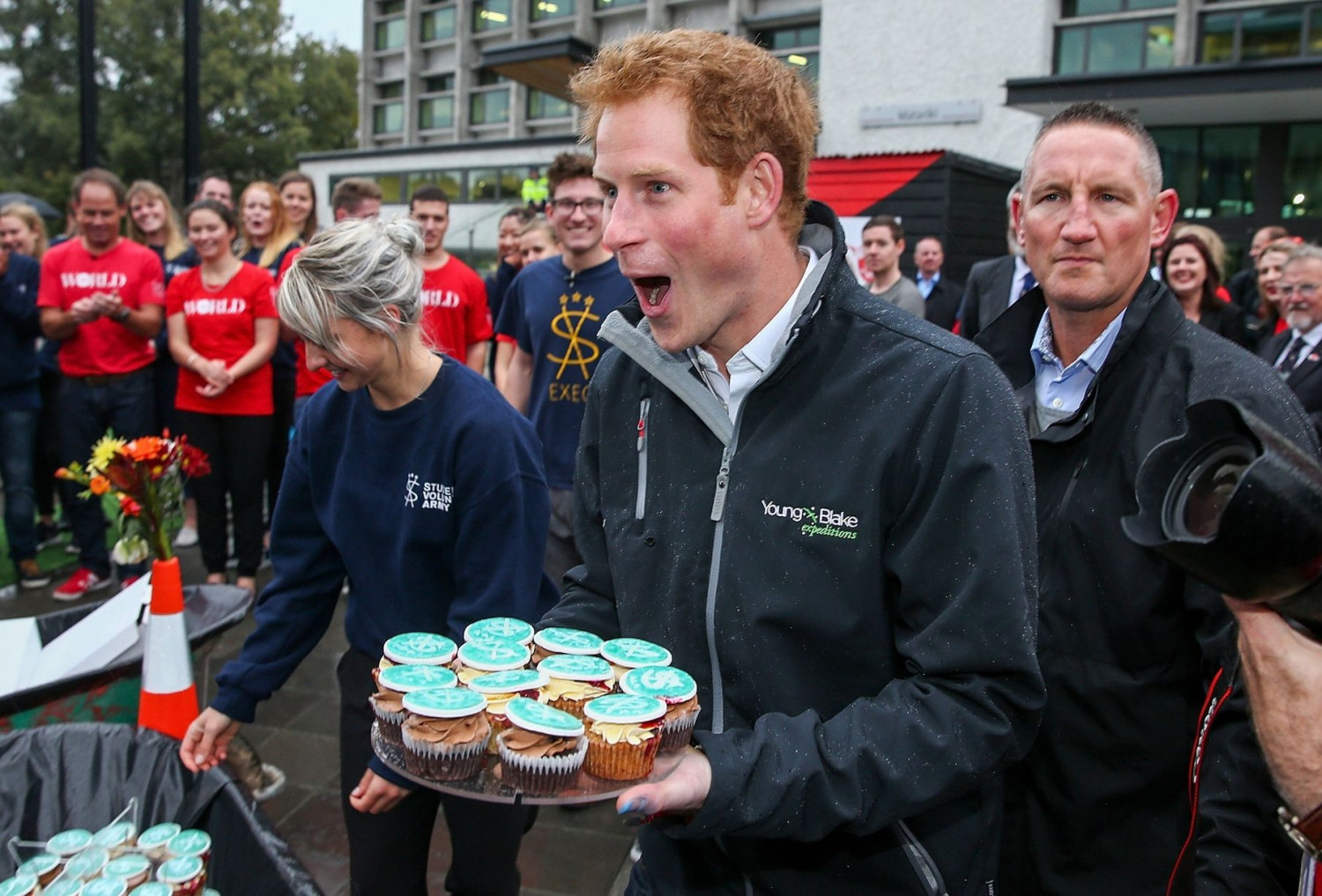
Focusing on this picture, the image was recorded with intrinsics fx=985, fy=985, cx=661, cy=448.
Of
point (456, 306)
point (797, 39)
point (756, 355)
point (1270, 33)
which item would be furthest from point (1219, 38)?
point (756, 355)

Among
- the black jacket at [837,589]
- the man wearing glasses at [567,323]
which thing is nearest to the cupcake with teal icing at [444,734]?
the black jacket at [837,589]

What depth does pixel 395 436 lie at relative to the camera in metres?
2.46

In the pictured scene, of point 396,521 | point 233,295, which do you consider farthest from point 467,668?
point 233,295

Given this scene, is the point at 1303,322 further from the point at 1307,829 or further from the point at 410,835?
the point at 410,835

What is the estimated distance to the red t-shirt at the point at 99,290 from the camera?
6105 millimetres

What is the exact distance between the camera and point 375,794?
6.84ft

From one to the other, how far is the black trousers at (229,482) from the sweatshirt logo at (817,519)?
5174 mm

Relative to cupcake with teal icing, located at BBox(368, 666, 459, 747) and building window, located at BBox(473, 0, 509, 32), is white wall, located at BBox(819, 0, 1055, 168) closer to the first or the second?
cupcake with teal icing, located at BBox(368, 666, 459, 747)

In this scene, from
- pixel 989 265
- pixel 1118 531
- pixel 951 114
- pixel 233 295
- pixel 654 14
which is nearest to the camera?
pixel 1118 531

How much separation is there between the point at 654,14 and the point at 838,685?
32947mm

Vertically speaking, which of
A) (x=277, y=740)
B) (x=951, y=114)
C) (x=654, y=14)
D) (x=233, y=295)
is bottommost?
(x=277, y=740)

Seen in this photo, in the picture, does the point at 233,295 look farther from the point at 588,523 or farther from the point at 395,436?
the point at 588,523

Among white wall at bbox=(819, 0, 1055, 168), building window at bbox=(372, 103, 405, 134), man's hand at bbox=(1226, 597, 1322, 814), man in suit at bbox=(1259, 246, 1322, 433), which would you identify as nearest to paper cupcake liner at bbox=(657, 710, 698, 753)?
man's hand at bbox=(1226, 597, 1322, 814)

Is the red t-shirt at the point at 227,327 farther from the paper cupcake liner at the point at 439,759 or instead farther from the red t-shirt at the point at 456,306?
the paper cupcake liner at the point at 439,759
